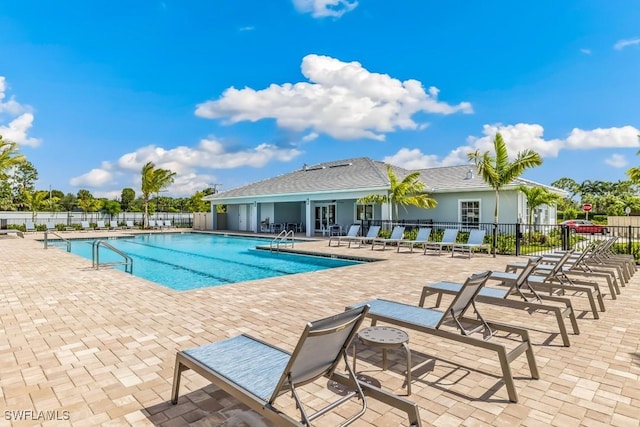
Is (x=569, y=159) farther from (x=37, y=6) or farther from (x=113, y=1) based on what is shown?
(x=37, y=6)

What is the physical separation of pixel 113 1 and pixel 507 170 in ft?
61.7

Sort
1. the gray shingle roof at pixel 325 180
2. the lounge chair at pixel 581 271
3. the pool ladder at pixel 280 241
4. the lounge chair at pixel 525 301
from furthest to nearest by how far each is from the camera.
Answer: the gray shingle roof at pixel 325 180
the pool ladder at pixel 280 241
the lounge chair at pixel 581 271
the lounge chair at pixel 525 301

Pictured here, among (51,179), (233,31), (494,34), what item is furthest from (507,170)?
(51,179)

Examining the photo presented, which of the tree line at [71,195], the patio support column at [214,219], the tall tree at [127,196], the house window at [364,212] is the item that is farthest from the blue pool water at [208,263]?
the tall tree at [127,196]

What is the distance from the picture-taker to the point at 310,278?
29.2ft

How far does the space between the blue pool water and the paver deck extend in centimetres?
383

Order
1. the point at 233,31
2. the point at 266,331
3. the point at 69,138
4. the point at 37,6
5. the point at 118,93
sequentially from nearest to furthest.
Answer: the point at 266,331
the point at 37,6
the point at 233,31
the point at 118,93
the point at 69,138

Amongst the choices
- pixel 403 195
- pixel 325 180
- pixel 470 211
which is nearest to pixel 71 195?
pixel 325 180

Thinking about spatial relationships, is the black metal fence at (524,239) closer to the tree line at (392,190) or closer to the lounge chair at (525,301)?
the tree line at (392,190)

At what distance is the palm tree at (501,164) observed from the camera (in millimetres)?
16422

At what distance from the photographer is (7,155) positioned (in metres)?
23.0

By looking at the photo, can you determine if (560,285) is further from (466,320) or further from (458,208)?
(458,208)

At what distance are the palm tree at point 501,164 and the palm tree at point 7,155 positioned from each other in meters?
28.7

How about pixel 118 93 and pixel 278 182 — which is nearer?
pixel 118 93
